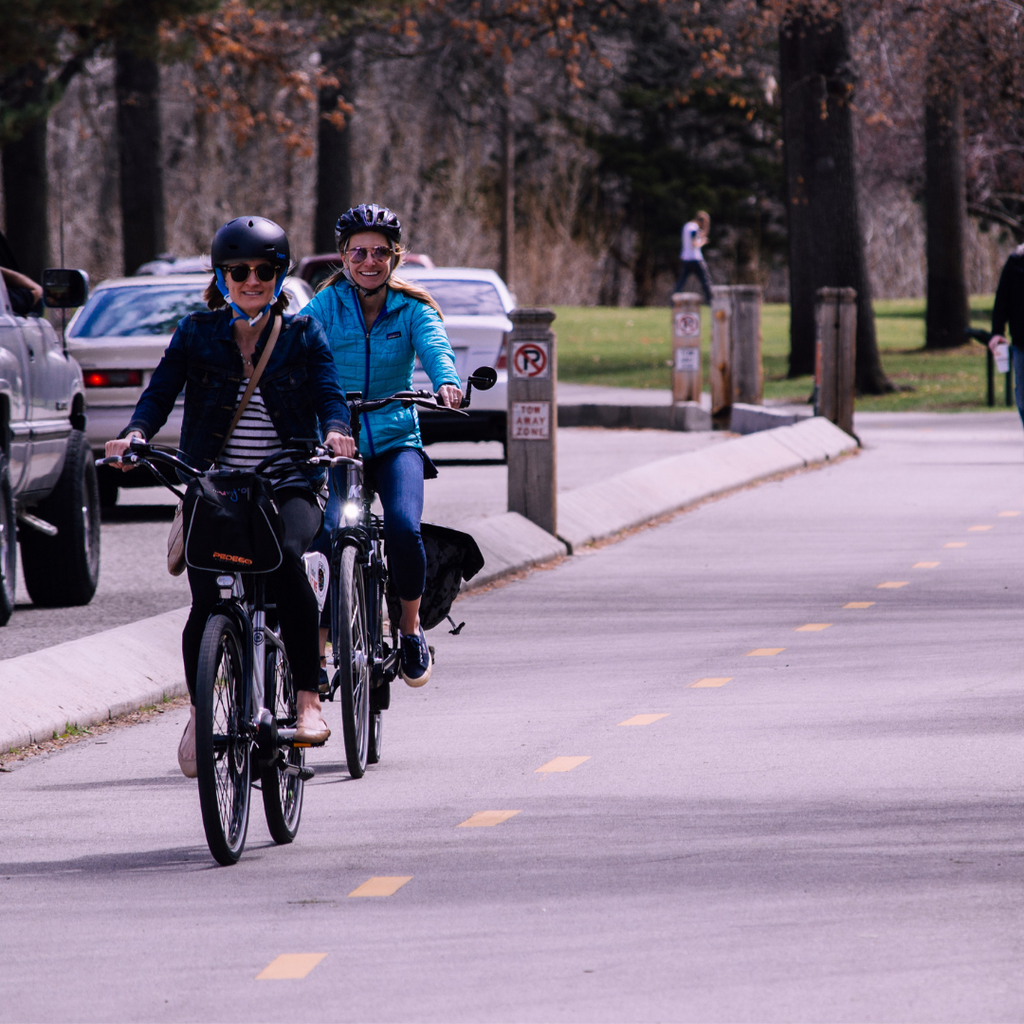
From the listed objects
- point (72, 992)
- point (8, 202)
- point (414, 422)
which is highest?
point (8, 202)

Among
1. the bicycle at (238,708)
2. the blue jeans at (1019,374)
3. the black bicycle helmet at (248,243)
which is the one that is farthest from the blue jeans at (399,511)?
the blue jeans at (1019,374)

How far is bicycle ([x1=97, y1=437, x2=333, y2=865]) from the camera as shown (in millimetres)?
5305

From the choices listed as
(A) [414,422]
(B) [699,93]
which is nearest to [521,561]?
(A) [414,422]

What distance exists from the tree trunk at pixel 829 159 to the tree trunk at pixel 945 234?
5.89 metres

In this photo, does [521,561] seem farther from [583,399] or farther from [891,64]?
[891,64]

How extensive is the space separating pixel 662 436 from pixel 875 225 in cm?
3676

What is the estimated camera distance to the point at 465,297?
18969mm

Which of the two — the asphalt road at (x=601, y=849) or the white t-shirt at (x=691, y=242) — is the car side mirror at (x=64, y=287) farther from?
the white t-shirt at (x=691, y=242)

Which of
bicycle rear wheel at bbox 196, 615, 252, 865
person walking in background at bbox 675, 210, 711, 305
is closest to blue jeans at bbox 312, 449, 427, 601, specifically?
bicycle rear wheel at bbox 196, 615, 252, 865

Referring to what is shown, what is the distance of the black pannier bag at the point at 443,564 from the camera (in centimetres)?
733

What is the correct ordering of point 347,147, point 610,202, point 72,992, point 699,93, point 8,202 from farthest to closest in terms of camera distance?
1. point 610,202
2. point 699,93
3. point 347,147
4. point 8,202
5. point 72,992

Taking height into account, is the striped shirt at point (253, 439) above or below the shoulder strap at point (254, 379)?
below

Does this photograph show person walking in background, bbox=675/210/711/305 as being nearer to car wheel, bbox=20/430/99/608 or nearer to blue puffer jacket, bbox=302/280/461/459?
car wheel, bbox=20/430/99/608

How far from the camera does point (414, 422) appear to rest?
6957 millimetres
